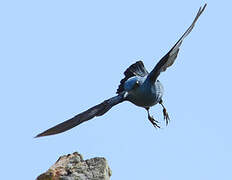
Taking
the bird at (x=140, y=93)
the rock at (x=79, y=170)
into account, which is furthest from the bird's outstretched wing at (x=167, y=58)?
the rock at (x=79, y=170)

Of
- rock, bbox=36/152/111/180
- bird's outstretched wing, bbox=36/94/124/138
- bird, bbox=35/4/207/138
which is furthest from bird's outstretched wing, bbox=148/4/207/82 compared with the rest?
rock, bbox=36/152/111/180

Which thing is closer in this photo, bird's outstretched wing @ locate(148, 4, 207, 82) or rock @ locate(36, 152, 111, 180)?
rock @ locate(36, 152, 111, 180)

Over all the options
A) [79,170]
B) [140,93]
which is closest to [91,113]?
[140,93]

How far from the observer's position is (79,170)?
7879mm

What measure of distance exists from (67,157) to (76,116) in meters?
1.64

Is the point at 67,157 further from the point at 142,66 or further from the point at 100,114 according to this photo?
the point at 142,66

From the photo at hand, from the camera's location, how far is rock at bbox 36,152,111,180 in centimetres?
777

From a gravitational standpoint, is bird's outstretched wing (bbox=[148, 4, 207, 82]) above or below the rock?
above

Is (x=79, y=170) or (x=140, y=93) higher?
(x=140, y=93)

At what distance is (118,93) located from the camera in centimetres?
1070

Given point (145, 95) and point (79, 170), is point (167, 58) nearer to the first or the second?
point (145, 95)

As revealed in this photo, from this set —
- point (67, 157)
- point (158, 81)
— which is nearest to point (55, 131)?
point (67, 157)

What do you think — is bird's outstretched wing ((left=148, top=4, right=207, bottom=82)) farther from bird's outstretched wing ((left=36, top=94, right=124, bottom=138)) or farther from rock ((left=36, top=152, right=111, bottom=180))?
rock ((left=36, top=152, right=111, bottom=180))

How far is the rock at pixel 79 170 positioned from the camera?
25.5 ft
